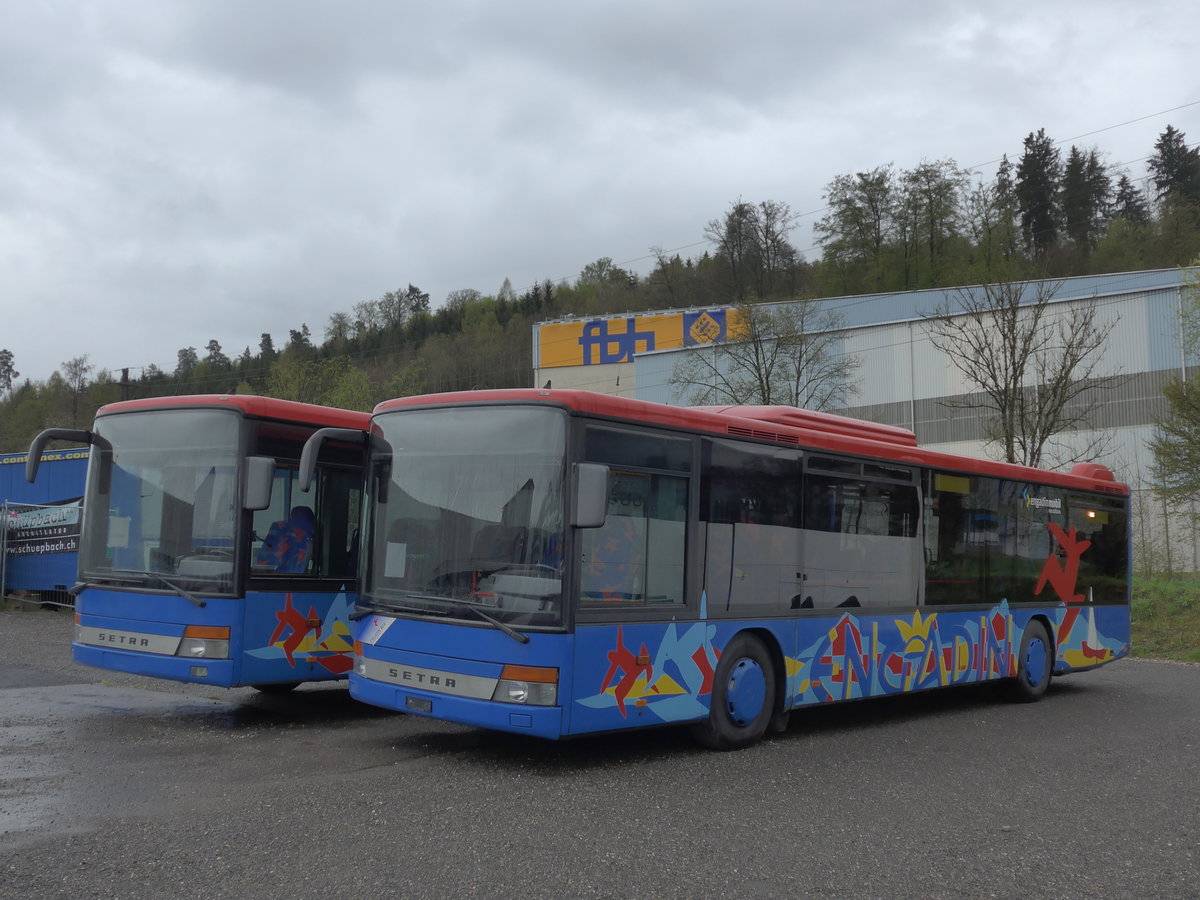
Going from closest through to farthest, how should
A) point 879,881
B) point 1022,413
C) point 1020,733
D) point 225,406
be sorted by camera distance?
point 879,881, point 225,406, point 1020,733, point 1022,413

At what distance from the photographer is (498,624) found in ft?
25.2

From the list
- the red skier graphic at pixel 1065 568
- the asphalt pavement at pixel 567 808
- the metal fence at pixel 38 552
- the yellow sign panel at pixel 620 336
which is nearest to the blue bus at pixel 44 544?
the metal fence at pixel 38 552

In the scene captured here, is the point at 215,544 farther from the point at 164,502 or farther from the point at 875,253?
the point at 875,253

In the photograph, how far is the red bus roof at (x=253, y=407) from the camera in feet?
31.4

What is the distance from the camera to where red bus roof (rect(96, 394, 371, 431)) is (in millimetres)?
9586

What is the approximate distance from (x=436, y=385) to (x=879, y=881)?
56.2 metres

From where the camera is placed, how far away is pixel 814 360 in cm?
3809

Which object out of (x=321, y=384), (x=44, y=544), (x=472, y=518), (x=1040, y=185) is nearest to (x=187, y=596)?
(x=472, y=518)

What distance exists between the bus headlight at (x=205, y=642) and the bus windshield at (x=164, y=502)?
317 millimetres

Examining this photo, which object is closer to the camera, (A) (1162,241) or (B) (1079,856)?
(B) (1079,856)

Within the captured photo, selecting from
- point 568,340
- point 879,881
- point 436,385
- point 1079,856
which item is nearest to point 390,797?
point 879,881

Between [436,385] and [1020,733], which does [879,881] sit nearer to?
[1020,733]

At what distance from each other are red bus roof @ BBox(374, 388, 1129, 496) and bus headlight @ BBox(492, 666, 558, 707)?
1.83 m

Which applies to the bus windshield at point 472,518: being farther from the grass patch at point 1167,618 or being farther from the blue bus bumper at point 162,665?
the grass patch at point 1167,618
